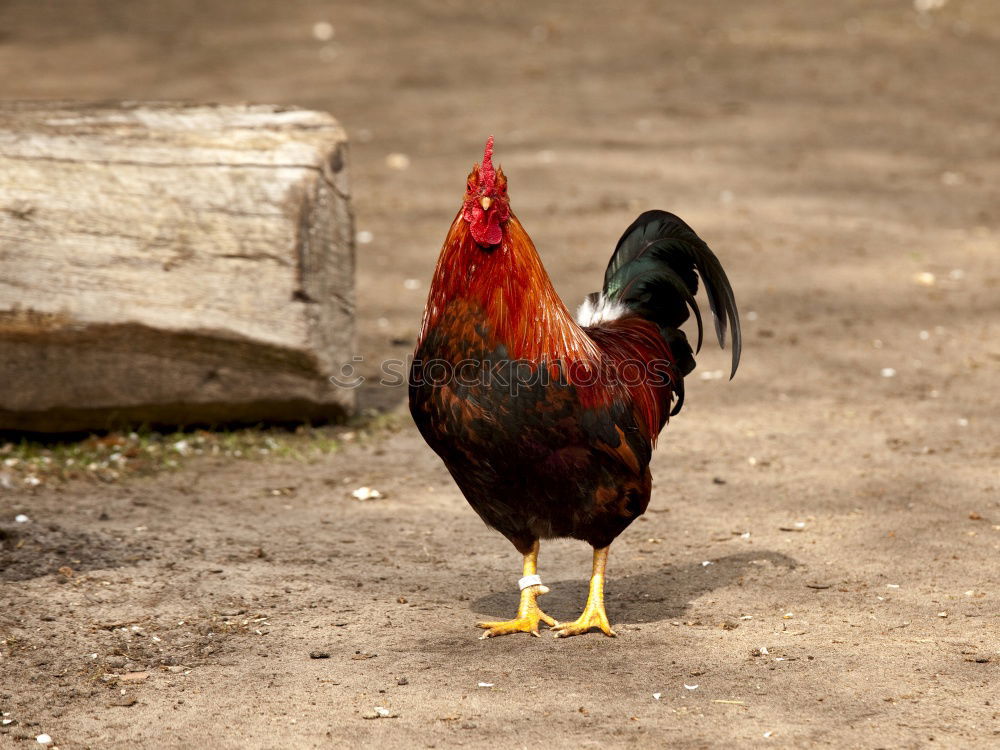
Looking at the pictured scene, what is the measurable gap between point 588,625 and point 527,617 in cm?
21

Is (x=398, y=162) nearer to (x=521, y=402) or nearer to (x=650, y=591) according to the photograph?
(x=650, y=591)

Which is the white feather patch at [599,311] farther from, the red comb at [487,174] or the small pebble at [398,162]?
the small pebble at [398,162]

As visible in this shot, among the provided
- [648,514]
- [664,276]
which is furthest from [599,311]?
[648,514]

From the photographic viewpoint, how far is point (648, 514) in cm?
536

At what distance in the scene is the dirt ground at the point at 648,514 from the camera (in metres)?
3.57

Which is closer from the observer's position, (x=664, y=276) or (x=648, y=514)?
(x=664, y=276)

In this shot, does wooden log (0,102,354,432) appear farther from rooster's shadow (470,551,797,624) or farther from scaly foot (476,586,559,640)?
scaly foot (476,586,559,640)

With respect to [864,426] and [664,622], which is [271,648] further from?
[864,426]

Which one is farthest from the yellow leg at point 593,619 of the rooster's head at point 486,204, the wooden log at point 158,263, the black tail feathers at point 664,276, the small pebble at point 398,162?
the small pebble at point 398,162

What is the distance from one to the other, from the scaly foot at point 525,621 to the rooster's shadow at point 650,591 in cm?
17

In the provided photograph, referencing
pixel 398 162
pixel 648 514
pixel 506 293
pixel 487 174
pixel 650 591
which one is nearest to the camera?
pixel 487 174

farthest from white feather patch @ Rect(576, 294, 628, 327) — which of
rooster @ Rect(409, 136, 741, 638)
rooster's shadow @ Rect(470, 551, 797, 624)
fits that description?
rooster's shadow @ Rect(470, 551, 797, 624)

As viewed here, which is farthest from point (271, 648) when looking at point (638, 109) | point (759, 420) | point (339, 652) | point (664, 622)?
point (638, 109)

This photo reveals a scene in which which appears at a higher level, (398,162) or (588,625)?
(398,162)
